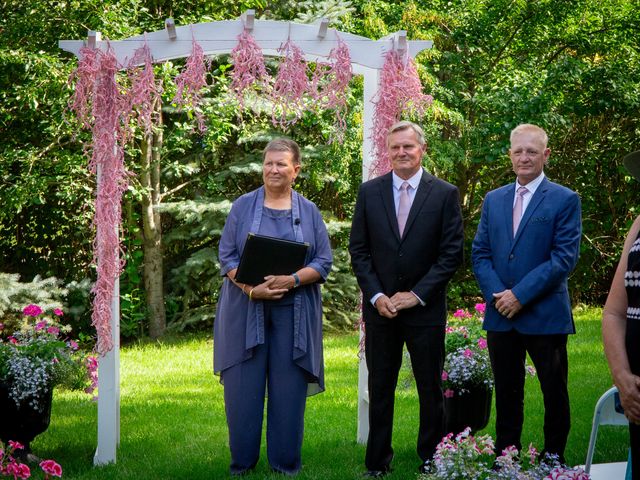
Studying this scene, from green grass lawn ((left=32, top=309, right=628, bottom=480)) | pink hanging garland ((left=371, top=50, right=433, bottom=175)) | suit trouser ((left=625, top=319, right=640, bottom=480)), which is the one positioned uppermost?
pink hanging garland ((left=371, top=50, right=433, bottom=175))

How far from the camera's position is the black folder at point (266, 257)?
4.45 metres

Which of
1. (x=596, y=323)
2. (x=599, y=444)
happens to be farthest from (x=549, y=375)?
(x=596, y=323)

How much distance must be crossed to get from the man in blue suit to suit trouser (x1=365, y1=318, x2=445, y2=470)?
0.31 m

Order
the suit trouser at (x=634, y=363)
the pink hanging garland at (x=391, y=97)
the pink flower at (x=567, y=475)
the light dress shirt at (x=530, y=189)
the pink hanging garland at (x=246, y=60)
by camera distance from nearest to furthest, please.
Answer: the suit trouser at (x=634, y=363) < the pink flower at (x=567, y=475) < the light dress shirt at (x=530, y=189) < the pink hanging garland at (x=246, y=60) < the pink hanging garland at (x=391, y=97)

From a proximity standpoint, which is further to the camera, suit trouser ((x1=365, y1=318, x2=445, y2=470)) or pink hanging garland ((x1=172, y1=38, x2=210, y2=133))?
pink hanging garland ((x1=172, y1=38, x2=210, y2=133))

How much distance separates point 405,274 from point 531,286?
0.64m

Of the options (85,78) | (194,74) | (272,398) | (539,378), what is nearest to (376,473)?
(272,398)

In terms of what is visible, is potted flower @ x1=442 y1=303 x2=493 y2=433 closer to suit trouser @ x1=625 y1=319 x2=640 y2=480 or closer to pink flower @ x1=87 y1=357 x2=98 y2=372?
pink flower @ x1=87 y1=357 x2=98 y2=372

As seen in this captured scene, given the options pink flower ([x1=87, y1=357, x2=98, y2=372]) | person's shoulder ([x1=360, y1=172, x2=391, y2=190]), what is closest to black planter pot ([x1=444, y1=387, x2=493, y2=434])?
person's shoulder ([x1=360, y1=172, x2=391, y2=190])

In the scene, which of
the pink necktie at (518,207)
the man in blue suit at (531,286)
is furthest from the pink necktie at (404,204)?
the pink necktie at (518,207)

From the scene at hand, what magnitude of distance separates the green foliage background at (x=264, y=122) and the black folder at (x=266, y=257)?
421 cm

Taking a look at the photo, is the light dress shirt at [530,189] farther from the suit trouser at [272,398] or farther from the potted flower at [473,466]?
the potted flower at [473,466]

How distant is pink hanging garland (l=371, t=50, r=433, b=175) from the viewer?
16.4 ft

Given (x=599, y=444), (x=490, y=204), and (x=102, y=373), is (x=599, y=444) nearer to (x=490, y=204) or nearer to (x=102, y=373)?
(x=490, y=204)
